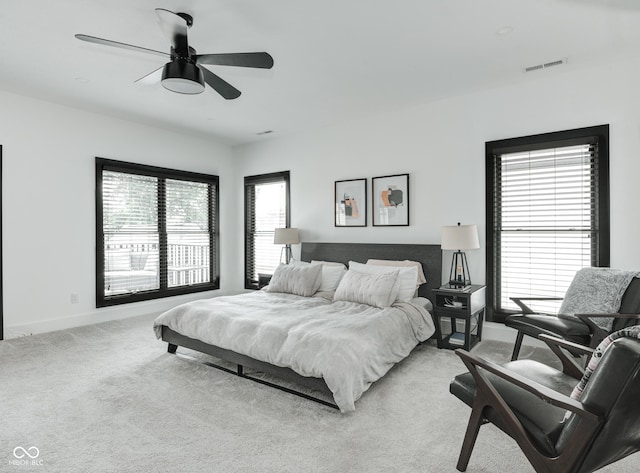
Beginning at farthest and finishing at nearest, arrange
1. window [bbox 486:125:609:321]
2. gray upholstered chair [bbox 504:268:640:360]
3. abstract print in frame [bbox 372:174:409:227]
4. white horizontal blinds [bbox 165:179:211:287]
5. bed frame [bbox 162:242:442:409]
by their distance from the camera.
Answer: white horizontal blinds [bbox 165:179:211:287]
abstract print in frame [bbox 372:174:409:227]
window [bbox 486:125:609:321]
gray upholstered chair [bbox 504:268:640:360]
bed frame [bbox 162:242:442:409]

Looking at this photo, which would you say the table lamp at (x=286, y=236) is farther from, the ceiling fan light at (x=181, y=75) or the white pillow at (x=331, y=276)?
the ceiling fan light at (x=181, y=75)

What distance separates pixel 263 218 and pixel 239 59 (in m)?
3.99

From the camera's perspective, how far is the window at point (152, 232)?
16.9ft

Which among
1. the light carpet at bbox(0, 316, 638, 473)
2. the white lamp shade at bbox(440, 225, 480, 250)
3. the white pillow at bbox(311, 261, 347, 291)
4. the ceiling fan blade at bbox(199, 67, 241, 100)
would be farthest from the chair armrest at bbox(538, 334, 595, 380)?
the ceiling fan blade at bbox(199, 67, 241, 100)

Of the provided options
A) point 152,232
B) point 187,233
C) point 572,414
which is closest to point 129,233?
point 152,232

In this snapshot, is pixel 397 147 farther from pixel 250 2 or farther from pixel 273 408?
pixel 273 408

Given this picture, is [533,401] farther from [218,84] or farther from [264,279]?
[264,279]

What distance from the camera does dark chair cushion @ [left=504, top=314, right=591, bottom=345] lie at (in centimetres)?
293

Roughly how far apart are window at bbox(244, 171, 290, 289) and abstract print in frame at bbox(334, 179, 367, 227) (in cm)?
101

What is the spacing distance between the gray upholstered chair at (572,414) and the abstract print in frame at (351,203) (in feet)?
11.5

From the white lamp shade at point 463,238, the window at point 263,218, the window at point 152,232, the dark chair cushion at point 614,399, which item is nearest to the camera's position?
the dark chair cushion at point 614,399

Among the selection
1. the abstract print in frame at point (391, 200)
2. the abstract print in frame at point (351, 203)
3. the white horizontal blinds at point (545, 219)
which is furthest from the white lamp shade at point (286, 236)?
the white horizontal blinds at point (545, 219)

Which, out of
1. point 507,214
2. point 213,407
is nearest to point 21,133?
point 213,407

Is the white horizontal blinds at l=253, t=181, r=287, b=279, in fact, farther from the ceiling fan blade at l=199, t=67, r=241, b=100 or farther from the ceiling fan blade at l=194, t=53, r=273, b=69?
the ceiling fan blade at l=194, t=53, r=273, b=69
